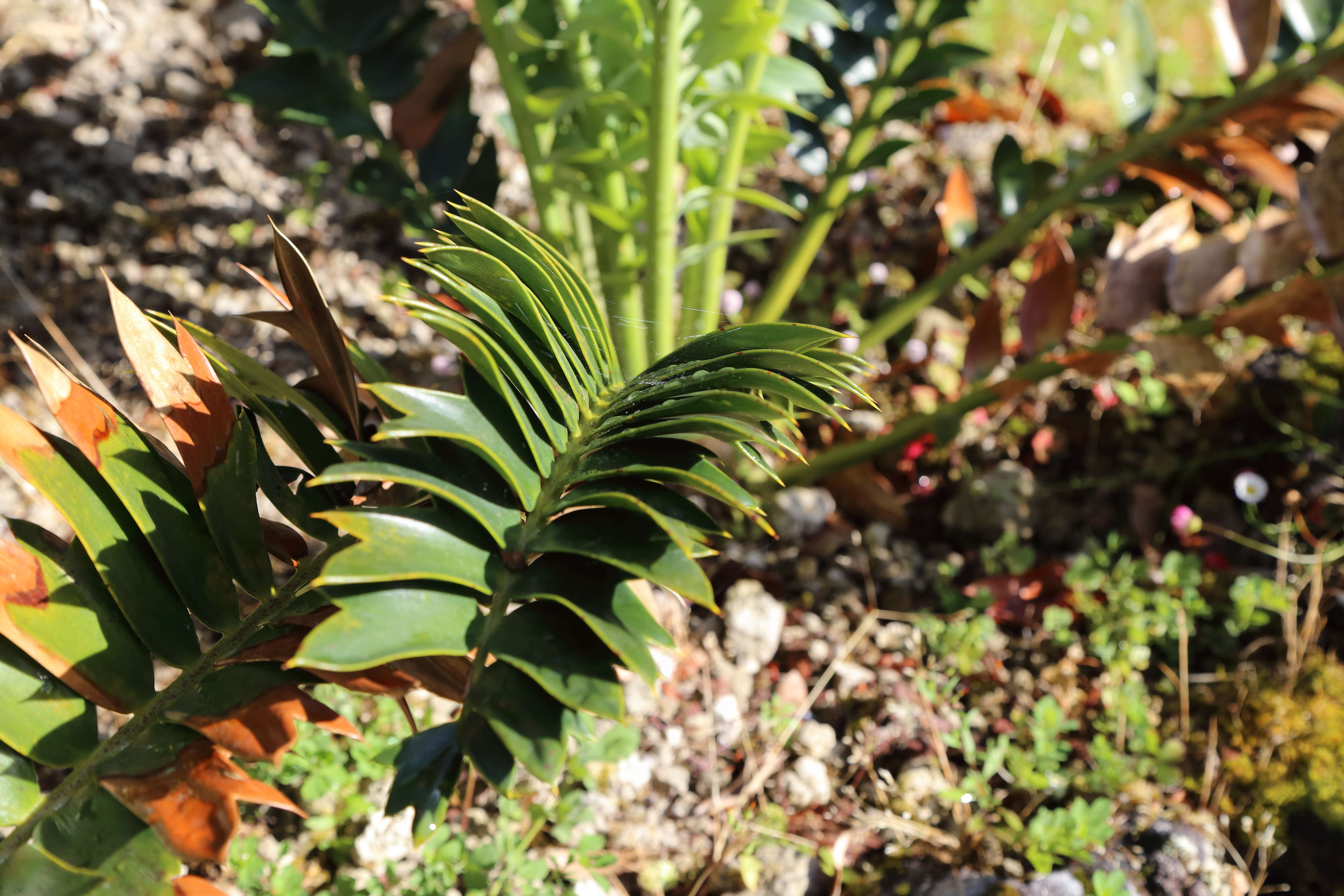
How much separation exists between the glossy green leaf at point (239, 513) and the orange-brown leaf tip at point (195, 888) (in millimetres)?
209

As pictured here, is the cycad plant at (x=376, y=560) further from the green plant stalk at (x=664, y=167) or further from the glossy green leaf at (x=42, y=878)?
the green plant stalk at (x=664, y=167)

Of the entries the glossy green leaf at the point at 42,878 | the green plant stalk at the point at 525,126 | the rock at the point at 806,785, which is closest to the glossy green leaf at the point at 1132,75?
the green plant stalk at the point at 525,126

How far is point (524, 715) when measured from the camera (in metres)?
0.55

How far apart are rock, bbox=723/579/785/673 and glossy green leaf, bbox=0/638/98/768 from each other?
94cm

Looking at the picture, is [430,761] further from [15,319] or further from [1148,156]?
[15,319]

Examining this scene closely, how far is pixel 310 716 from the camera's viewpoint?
0.64 metres

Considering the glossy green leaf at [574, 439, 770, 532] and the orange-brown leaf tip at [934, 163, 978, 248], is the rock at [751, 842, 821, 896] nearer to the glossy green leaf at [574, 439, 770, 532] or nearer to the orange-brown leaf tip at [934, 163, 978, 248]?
the glossy green leaf at [574, 439, 770, 532]

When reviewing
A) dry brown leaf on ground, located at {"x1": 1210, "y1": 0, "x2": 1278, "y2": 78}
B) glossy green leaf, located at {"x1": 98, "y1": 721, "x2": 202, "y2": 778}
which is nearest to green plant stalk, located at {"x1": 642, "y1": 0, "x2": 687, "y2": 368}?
glossy green leaf, located at {"x1": 98, "y1": 721, "x2": 202, "y2": 778}

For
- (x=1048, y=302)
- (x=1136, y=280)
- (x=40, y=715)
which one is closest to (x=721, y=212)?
(x=1048, y=302)

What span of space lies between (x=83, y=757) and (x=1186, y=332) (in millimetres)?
1451

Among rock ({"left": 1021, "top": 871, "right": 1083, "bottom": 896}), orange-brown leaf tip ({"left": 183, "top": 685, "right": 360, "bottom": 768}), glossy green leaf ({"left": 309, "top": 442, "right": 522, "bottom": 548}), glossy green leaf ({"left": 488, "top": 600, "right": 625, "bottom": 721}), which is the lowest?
rock ({"left": 1021, "top": 871, "right": 1083, "bottom": 896})

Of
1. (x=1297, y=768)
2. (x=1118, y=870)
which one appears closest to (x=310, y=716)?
(x=1118, y=870)

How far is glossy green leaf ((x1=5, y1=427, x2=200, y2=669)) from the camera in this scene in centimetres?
64

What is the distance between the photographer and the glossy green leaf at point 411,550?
1.71 ft
